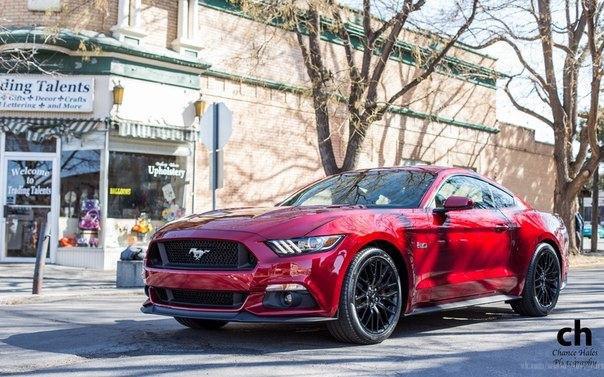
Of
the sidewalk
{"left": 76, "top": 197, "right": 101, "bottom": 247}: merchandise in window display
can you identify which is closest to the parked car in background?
{"left": 76, "top": 197, "right": 101, "bottom": 247}: merchandise in window display

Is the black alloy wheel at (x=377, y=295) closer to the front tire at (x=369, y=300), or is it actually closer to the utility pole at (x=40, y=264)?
the front tire at (x=369, y=300)

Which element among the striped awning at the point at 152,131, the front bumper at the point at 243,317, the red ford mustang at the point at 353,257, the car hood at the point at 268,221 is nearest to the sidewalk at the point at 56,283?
the striped awning at the point at 152,131

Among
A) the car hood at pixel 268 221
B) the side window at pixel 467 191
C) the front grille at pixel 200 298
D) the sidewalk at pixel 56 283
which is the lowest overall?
the sidewalk at pixel 56 283

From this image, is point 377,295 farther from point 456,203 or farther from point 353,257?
point 456,203

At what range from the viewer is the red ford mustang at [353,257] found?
18.4 ft

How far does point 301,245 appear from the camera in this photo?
223 inches

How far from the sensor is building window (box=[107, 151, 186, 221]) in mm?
16219

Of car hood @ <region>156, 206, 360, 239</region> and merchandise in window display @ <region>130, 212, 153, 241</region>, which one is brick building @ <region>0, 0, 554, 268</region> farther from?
car hood @ <region>156, 206, 360, 239</region>

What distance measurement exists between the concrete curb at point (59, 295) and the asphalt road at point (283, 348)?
2.04 metres

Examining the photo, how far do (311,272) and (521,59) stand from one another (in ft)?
59.9

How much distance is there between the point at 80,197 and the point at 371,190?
1062 cm

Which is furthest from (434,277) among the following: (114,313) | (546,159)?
(546,159)

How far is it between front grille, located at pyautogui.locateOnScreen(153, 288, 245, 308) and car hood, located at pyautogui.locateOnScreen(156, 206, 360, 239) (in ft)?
1.62

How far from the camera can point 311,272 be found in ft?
18.3
